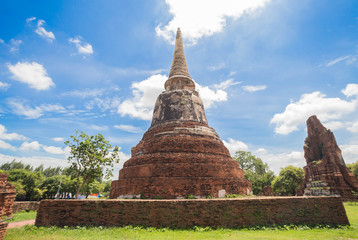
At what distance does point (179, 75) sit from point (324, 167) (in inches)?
811

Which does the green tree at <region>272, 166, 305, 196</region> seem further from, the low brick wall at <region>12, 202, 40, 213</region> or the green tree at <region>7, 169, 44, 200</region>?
the green tree at <region>7, 169, 44, 200</region>

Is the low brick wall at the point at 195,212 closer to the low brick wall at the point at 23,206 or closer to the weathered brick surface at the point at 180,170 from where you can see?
the weathered brick surface at the point at 180,170

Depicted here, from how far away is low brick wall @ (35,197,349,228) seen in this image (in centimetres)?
688

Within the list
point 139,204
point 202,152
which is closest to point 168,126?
point 202,152

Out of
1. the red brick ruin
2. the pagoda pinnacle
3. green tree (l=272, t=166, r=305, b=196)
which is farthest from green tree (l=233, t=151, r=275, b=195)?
the red brick ruin

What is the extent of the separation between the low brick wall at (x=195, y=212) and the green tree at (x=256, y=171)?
29.9 m

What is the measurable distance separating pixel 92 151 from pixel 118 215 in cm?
878

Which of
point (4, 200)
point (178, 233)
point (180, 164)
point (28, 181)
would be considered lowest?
point (178, 233)

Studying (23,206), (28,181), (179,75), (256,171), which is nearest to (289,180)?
(256,171)

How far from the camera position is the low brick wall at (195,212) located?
22.6 feet

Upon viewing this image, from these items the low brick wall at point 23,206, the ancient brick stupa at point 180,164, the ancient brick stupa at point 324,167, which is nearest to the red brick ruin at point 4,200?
the ancient brick stupa at point 180,164

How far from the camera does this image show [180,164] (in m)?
9.83

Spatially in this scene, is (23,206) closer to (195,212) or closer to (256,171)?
(195,212)

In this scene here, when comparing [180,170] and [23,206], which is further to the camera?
[23,206]
